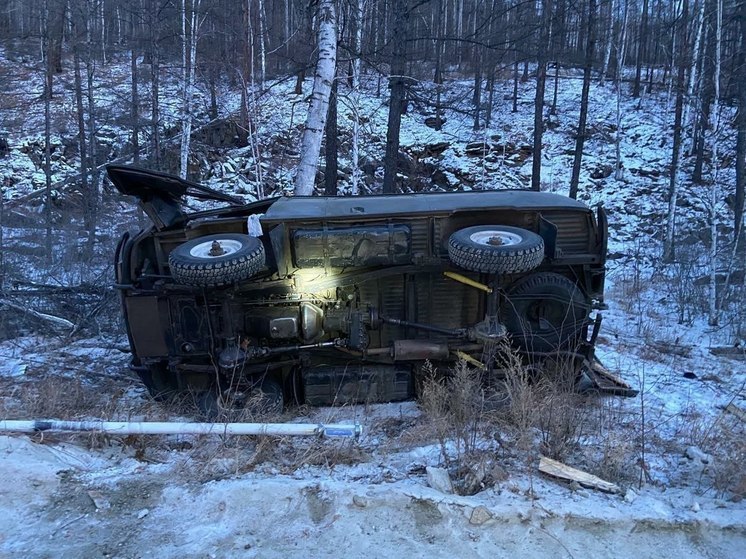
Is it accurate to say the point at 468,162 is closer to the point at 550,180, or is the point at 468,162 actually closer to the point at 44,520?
the point at 550,180

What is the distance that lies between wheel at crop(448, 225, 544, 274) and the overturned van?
0.03 metres

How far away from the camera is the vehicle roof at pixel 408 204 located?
493 cm

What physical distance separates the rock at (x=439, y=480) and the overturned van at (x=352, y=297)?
1851 millimetres

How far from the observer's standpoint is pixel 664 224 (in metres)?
19.1

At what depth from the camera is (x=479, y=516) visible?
2.74 metres

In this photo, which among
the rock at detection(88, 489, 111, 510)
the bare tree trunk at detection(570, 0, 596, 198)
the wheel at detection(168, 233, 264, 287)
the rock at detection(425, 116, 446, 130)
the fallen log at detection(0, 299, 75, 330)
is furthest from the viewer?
the rock at detection(425, 116, 446, 130)

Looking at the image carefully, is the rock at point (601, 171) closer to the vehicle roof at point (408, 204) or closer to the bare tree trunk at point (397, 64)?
the bare tree trunk at point (397, 64)

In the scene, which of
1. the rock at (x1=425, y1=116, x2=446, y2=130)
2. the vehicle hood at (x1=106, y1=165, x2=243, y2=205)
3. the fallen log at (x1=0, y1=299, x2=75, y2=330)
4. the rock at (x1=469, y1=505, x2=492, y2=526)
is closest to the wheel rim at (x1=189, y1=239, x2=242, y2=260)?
the vehicle hood at (x1=106, y1=165, x2=243, y2=205)

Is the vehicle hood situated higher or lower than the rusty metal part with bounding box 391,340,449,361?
higher

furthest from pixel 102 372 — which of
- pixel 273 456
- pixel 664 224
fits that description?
pixel 664 224

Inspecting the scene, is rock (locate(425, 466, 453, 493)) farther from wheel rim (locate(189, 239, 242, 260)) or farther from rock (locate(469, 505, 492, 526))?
wheel rim (locate(189, 239, 242, 260))

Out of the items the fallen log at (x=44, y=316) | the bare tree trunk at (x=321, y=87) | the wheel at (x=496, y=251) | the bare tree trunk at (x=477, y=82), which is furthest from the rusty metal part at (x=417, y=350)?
the bare tree trunk at (x=477, y=82)

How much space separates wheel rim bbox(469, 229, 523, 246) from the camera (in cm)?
455

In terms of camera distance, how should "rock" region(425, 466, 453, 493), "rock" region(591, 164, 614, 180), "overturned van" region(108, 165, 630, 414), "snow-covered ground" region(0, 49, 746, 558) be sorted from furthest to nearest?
"rock" region(591, 164, 614, 180)
"overturned van" region(108, 165, 630, 414)
"rock" region(425, 466, 453, 493)
"snow-covered ground" region(0, 49, 746, 558)
